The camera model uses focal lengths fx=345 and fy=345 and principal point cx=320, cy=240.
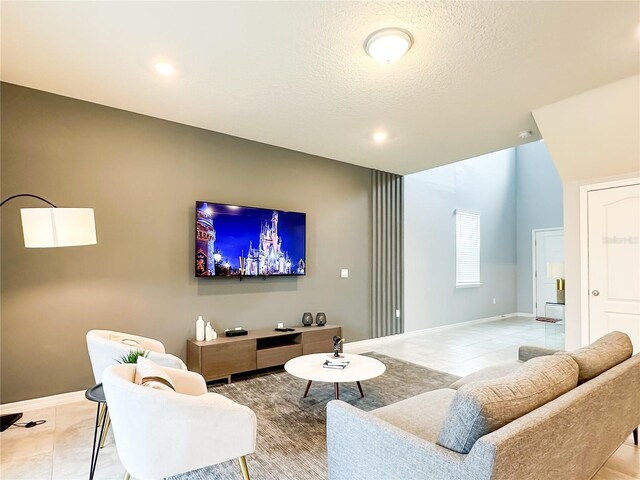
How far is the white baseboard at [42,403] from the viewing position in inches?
113

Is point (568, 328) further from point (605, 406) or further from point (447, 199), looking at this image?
point (447, 199)

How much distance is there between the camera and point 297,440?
7.98 ft

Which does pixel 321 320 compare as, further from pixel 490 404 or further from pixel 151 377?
pixel 490 404

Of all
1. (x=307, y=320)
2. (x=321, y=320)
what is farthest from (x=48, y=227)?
(x=321, y=320)

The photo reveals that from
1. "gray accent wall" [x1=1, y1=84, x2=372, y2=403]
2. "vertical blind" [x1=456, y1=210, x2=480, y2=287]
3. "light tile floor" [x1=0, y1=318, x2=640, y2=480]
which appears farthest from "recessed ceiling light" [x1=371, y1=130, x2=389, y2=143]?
"vertical blind" [x1=456, y1=210, x2=480, y2=287]

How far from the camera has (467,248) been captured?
716 cm

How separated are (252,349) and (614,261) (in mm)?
3792

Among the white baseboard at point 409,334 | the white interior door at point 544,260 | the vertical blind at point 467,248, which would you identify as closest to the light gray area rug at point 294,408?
the white baseboard at point 409,334

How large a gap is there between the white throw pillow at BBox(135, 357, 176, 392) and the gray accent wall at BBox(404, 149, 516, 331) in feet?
15.6

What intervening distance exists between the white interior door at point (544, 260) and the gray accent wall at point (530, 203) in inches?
4.8

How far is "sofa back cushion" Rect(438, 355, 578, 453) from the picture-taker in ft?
3.95

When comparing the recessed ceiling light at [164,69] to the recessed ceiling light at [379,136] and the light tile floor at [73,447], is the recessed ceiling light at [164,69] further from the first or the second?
the light tile floor at [73,447]

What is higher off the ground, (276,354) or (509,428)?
(509,428)

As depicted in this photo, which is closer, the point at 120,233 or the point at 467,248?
the point at 120,233
